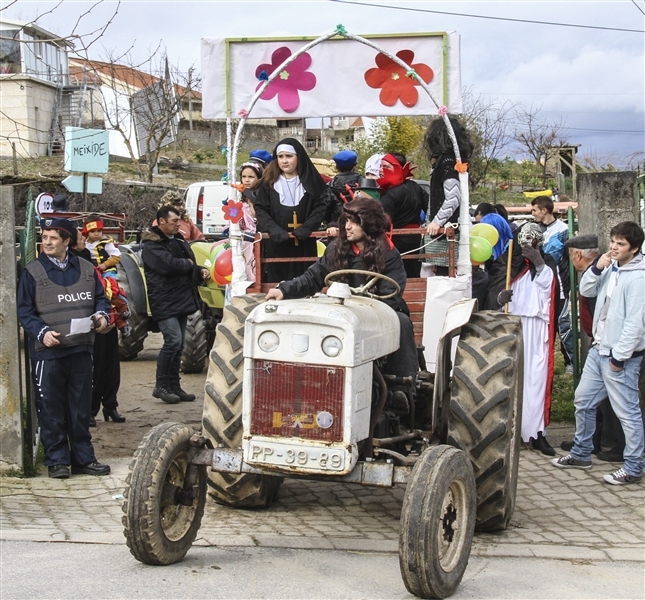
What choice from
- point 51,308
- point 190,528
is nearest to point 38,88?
point 51,308

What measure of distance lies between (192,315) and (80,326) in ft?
13.7

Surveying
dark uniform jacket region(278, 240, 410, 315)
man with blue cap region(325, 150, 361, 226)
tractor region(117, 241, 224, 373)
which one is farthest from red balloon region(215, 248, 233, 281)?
dark uniform jacket region(278, 240, 410, 315)

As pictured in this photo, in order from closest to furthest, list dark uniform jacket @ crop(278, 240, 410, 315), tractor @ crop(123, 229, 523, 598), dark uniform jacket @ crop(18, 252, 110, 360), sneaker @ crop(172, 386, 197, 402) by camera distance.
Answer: tractor @ crop(123, 229, 523, 598)
dark uniform jacket @ crop(278, 240, 410, 315)
dark uniform jacket @ crop(18, 252, 110, 360)
sneaker @ crop(172, 386, 197, 402)

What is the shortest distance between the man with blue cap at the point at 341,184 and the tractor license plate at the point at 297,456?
3233mm

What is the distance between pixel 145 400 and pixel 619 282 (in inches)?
208

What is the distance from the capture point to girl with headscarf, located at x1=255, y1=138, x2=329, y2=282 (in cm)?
797

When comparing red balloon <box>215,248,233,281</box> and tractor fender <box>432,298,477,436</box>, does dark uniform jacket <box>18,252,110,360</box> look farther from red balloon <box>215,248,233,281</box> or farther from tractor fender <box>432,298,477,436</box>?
tractor fender <box>432,298,477,436</box>

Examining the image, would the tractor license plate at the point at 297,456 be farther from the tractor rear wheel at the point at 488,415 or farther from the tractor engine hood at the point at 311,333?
the tractor rear wheel at the point at 488,415

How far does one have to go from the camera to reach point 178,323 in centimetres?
985

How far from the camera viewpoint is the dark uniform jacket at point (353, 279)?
590 centimetres

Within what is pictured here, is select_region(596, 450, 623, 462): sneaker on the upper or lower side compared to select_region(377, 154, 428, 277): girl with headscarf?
lower

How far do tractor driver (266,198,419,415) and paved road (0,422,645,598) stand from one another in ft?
3.21

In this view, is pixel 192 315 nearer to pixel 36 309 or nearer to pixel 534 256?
pixel 36 309

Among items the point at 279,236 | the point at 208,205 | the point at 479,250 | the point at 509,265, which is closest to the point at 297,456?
the point at 279,236
